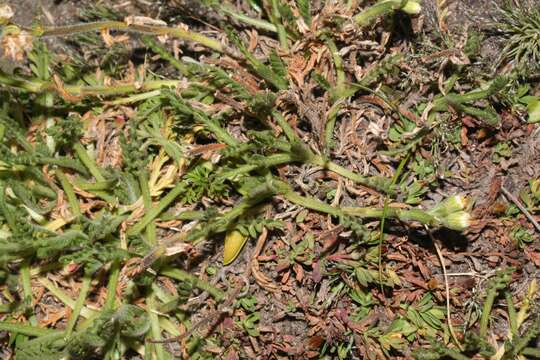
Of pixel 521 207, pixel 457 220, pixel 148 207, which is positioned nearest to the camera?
pixel 457 220

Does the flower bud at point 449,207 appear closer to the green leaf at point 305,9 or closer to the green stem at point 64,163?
the green leaf at point 305,9

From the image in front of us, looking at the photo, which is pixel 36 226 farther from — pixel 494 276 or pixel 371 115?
pixel 494 276

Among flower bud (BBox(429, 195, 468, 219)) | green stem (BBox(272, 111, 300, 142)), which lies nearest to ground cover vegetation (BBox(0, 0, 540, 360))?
green stem (BBox(272, 111, 300, 142))

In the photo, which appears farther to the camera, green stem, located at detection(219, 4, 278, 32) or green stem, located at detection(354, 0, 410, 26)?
green stem, located at detection(219, 4, 278, 32)

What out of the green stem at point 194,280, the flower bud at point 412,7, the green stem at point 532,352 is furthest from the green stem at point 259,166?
the green stem at point 532,352

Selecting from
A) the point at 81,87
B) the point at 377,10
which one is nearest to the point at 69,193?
the point at 81,87

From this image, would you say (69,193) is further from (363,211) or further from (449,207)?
(449,207)

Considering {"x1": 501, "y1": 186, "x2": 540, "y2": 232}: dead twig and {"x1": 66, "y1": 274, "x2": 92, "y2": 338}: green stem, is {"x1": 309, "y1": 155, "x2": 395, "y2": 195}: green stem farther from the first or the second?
{"x1": 66, "y1": 274, "x2": 92, "y2": 338}: green stem
